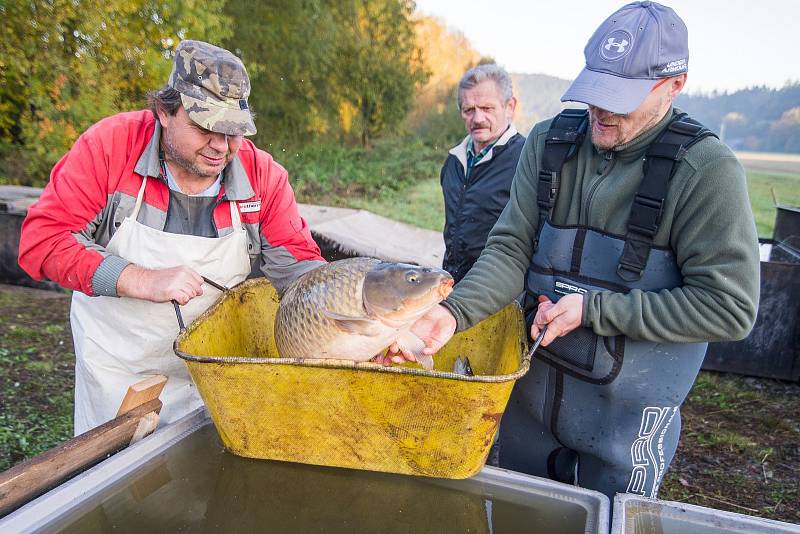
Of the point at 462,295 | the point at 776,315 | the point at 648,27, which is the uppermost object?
the point at 648,27

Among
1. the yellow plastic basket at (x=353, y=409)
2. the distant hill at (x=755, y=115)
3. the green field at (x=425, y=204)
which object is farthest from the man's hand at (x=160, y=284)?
the distant hill at (x=755, y=115)

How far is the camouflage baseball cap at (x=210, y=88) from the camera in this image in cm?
213

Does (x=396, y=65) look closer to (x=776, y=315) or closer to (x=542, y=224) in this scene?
(x=776, y=315)

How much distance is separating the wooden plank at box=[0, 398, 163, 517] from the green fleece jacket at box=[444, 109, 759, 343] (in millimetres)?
984

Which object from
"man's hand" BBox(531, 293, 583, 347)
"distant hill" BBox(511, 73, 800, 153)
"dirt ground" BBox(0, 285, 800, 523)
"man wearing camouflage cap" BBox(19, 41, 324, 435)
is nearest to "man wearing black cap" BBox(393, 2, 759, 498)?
"man's hand" BBox(531, 293, 583, 347)

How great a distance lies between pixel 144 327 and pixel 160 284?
47cm

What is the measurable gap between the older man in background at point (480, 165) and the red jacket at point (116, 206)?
1.19 meters

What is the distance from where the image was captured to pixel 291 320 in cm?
181

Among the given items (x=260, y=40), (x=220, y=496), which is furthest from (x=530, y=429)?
(x=260, y=40)

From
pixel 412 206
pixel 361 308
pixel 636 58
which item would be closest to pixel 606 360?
pixel 361 308

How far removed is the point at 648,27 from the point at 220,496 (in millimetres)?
1671

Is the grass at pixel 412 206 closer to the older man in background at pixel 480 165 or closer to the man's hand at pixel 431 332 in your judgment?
the older man in background at pixel 480 165

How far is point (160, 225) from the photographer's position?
2.29 meters

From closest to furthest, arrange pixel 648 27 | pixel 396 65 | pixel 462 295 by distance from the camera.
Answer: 1. pixel 648 27
2. pixel 462 295
3. pixel 396 65
